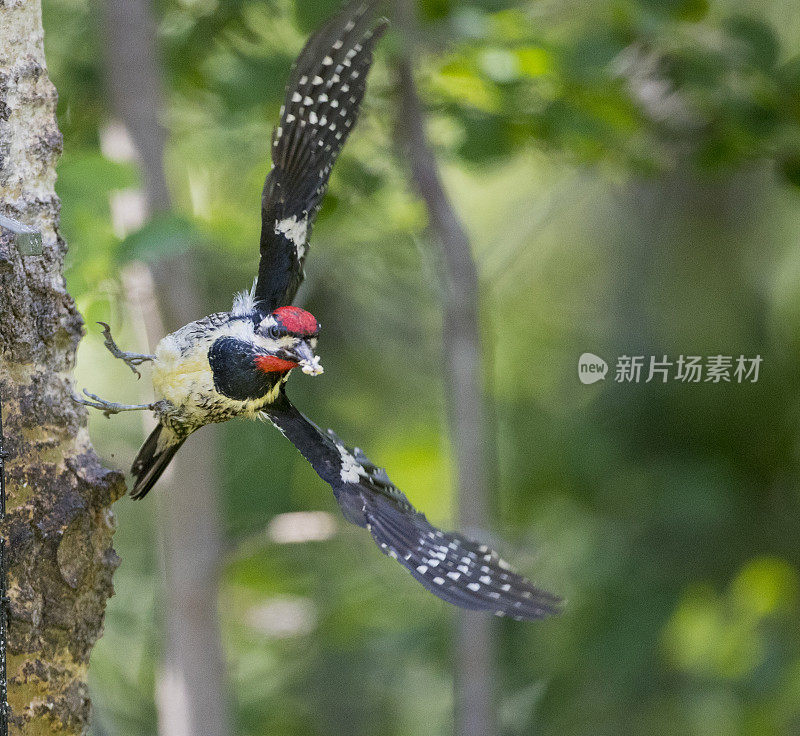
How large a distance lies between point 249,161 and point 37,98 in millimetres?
2246

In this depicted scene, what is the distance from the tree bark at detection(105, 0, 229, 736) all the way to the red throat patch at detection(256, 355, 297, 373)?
1.45 meters

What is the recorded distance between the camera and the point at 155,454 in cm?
182

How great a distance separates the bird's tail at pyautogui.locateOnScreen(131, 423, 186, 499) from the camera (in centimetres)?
178

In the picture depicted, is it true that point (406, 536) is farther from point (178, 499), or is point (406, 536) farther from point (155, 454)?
point (178, 499)

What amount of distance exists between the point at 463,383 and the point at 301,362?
1.63 m

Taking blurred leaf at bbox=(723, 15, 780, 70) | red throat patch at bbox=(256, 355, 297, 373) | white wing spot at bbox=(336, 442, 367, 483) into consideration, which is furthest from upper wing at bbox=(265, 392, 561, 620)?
blurred leaf at bbox=(723, 15, 780, 70)

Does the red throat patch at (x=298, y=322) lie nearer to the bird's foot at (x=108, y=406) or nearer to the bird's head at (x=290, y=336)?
the bird's head at (x=290, y=336)

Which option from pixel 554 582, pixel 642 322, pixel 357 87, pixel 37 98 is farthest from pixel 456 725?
pixel 642 322

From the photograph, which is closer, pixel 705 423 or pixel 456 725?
pixel 456 725

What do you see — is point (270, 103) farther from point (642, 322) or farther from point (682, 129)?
point (642, 322)

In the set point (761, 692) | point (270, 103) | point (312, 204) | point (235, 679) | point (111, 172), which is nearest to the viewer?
point (312, 204)

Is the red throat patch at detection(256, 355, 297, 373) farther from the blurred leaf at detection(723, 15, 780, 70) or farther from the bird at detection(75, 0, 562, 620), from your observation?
the blurred leaf at detection(723, 15, 780, 70)

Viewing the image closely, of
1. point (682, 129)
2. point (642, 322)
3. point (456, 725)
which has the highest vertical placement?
point (642, 322)

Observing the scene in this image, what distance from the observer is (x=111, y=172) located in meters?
2.14
